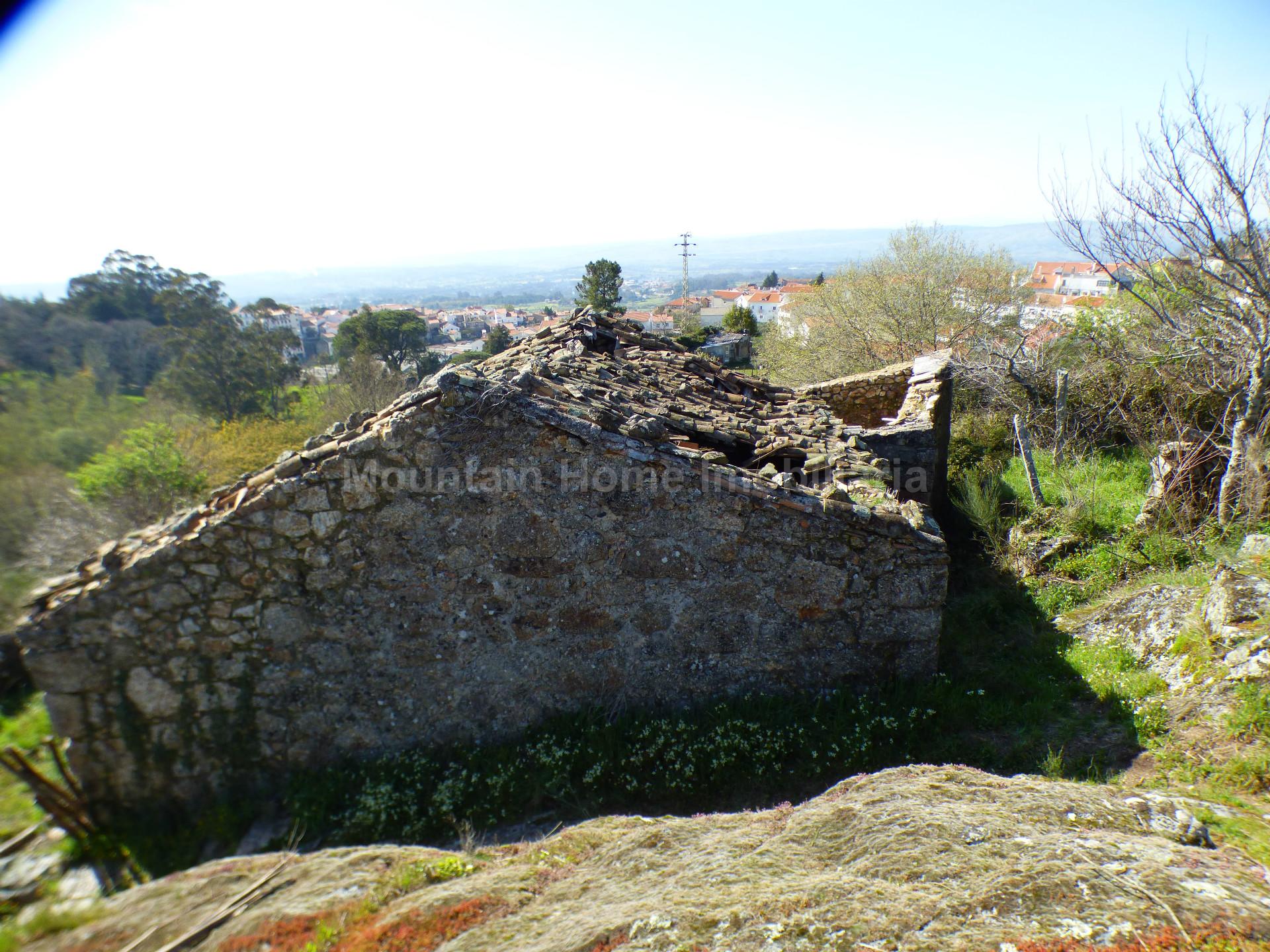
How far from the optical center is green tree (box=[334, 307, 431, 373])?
124 feet

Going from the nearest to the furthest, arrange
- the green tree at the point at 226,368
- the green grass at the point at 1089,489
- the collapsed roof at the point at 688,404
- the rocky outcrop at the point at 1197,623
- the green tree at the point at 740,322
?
the rocky outcrop at the point at 1197,623, the collapsed roof at the point at 688,404, the green grass at the point at 1089,489, the green tree at the point at 226,368, the green tree at the point at 740,322

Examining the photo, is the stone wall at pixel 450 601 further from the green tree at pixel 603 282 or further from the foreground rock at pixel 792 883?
the green tree at pixel 603 282

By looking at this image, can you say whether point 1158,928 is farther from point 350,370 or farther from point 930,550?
point 350,370

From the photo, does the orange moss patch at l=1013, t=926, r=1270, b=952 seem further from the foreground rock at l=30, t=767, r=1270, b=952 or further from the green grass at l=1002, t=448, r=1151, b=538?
the green grass at l=1002, t=448, r=1151, b=538

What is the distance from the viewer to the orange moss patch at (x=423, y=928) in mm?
2852

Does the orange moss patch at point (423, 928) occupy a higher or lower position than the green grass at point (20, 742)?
higher

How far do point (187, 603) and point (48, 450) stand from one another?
18.9 m

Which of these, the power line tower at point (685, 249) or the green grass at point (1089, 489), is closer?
the green grass at point (1089, 489)

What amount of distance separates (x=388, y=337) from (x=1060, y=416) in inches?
1450

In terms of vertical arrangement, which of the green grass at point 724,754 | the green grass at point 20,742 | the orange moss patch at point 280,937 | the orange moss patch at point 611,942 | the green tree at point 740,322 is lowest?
the green grass at point 20,742

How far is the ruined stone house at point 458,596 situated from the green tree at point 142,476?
14967 millimetres

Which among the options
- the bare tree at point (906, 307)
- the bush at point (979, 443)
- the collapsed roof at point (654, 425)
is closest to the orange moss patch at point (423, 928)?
the collapsed roof at point (654, 425)

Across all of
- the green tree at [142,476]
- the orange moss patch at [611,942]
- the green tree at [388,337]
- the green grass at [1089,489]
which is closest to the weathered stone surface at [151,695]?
the orange moss patch at [611,942]

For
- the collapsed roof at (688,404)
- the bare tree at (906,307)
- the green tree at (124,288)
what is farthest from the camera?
the green tree at (124,288)
